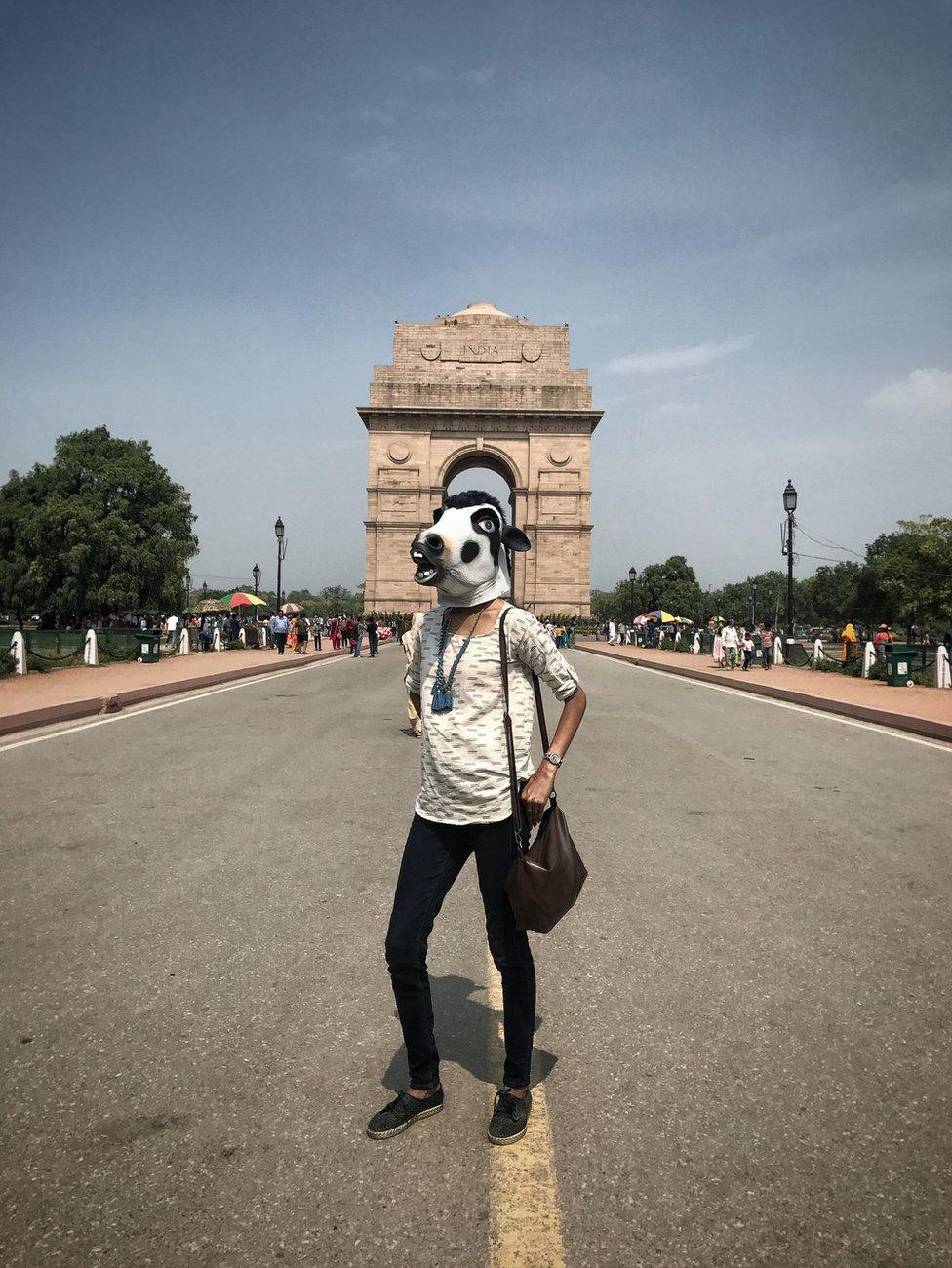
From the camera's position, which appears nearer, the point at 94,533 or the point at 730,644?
the point at 730,644

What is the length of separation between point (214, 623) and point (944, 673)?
24781 millimetres

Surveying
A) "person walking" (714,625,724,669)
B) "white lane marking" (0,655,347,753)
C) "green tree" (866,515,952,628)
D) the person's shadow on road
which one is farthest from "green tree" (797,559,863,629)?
the person's shadow on road

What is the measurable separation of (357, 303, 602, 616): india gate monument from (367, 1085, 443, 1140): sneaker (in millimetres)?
50289

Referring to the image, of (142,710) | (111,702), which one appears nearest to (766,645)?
(142,710)

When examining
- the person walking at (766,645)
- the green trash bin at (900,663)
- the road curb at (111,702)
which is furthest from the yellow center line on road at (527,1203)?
the person walking at (766,645)

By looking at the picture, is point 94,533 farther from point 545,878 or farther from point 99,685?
→ point 545,878

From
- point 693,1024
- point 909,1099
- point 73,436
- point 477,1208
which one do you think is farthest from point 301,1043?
→ point 73,436

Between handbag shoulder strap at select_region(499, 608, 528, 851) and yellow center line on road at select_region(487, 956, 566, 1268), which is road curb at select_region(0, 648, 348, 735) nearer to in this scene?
handbag shoulder strap at select_region(499, 608, 528, 851)

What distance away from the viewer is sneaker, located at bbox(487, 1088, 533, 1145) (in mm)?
2451

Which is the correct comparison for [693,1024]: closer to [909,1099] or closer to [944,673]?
[909,1099]

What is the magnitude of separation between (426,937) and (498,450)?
178 feet

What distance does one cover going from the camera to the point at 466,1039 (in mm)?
3057

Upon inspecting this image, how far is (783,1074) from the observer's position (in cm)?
279

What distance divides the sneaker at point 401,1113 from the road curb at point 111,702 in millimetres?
9251
